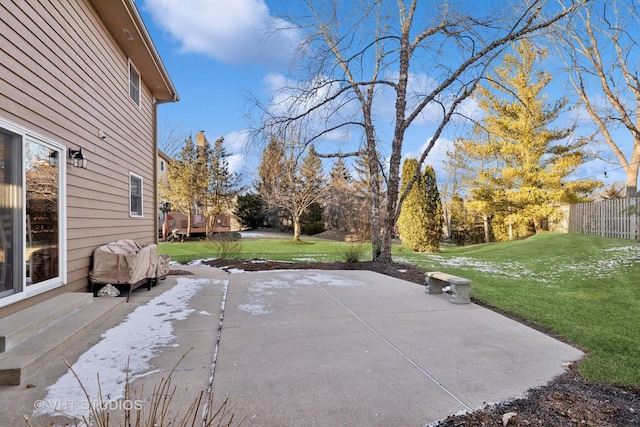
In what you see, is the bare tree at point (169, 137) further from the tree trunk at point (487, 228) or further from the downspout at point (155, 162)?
the tree trunk at point (487, 228)

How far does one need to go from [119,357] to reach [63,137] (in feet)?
10.5

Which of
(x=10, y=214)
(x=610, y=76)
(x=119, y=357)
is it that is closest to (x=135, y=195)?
(x=10, y=214)

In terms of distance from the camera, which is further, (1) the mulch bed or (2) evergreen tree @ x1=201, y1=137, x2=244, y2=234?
(2) evergreen tree @ x1=201, y1=137, x2=244, y2=234

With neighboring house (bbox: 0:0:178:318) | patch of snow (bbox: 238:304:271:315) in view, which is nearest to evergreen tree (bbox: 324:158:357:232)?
neighboring house (bbox: 0:0:178:318)

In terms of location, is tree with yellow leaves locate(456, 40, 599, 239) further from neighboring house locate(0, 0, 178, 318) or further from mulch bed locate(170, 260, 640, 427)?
mulch bed locate(170, 260, 640, 427)

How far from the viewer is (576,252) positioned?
10391 mm

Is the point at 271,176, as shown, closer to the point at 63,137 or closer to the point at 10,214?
the point at 63,137

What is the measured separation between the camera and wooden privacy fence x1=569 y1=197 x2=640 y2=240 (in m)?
12.0

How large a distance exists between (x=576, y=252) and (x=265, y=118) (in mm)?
9669

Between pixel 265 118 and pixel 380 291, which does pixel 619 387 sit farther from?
pixel 265 118

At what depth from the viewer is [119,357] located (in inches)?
119

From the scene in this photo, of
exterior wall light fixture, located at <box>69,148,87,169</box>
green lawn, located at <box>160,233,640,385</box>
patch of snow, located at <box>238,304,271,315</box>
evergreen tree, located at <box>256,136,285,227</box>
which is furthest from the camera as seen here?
evergreen tree, located at <box>256,136,285,227</box>

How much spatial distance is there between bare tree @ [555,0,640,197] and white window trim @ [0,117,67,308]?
47.5ft

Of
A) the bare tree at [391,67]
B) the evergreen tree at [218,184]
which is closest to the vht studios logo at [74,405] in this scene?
the bare tree at [391,67]
